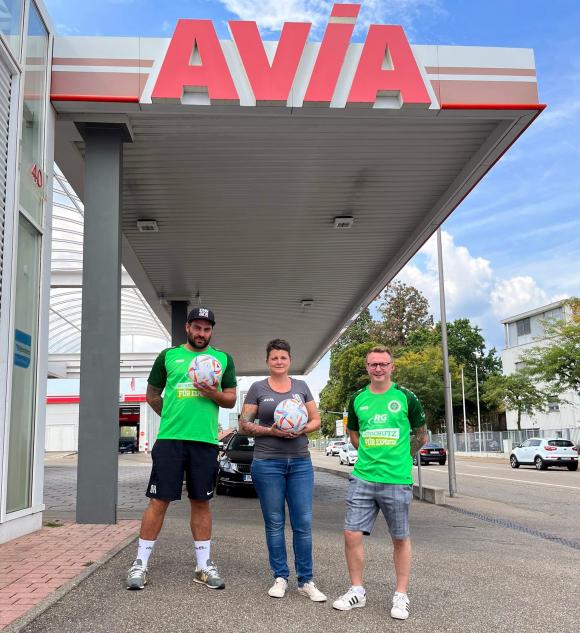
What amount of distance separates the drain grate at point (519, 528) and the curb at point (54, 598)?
543 centimetres

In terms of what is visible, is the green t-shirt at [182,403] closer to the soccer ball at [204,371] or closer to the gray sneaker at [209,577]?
the soccer ball at [204,371]

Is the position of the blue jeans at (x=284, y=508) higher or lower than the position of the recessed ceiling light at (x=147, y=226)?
lower

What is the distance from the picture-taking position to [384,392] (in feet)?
15.1

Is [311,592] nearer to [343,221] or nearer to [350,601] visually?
[350,601]

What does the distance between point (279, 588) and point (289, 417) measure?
1136mm

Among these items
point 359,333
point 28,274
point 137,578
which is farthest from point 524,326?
point 137,578

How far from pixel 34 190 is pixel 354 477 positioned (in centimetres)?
509

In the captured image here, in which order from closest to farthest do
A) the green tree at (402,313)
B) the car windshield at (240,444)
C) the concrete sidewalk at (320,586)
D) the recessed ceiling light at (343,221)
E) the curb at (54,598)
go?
1. the curb at (54,598)
2. the concrete sidewalk at (320,586)
3. the recessed ceiling light at (343,221)
4. the car windshield at (240,444)
5. the green tree at (402,313)

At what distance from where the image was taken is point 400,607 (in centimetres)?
418

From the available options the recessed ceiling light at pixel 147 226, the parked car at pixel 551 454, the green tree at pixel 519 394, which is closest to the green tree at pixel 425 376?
the green tree at pixel 519 394

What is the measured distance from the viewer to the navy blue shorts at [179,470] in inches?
184

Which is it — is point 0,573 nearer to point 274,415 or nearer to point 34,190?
point 274,415

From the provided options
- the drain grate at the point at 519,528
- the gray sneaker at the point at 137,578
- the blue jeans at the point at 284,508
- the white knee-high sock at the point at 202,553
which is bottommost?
the drain grate at the point at 519,528

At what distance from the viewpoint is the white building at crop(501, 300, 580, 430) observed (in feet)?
155
